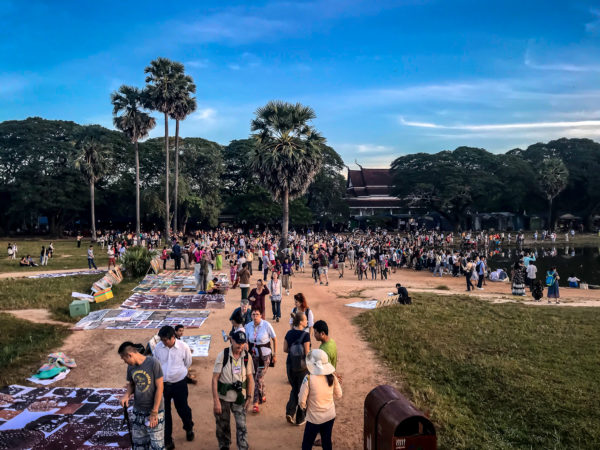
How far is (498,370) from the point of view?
27.3 feet

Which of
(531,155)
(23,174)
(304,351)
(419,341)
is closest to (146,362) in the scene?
(304,351)

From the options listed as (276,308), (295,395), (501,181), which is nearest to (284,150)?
(276,308)

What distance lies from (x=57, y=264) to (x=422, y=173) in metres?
46.9

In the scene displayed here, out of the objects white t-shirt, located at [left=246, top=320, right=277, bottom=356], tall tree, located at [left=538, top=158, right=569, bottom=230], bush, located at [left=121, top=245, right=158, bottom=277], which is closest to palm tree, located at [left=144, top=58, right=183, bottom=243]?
bush, located at [left=121, top=245, right=158, bottom=277]

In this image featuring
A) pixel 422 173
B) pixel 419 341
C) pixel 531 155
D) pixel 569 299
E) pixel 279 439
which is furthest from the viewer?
pixel 531 155

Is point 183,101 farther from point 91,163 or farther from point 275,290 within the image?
point 275,290

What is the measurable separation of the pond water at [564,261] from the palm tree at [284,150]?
1662 cm

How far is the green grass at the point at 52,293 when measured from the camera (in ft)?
46.7

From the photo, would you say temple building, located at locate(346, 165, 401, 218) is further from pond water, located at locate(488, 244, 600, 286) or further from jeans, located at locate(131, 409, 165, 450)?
jeans, located at locate(131, 409, 165, 450)

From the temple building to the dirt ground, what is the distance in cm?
5120

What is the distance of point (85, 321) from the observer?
1234 centimetres

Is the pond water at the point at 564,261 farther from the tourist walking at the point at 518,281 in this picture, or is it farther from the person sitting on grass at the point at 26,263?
the person sitting on grass at the point at 26,263

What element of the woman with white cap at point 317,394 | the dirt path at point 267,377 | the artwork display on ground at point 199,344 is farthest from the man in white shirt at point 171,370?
the artwork display on ground at point 199,344

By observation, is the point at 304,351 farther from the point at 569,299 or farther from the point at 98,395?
the point at 569,299
